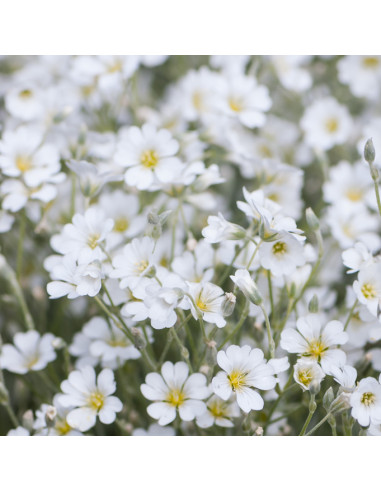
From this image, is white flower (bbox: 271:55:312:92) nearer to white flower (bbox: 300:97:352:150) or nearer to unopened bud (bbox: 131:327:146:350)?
white flower (bbox: 300:97:352:150)

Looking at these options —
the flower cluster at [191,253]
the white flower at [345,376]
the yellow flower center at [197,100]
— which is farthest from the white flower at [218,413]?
the yellow flower center at [197,100]

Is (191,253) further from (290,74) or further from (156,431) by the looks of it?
(290,74)

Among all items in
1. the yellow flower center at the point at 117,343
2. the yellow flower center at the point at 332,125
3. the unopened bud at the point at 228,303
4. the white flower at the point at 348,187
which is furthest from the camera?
the yellow flower center at the point at 332,125

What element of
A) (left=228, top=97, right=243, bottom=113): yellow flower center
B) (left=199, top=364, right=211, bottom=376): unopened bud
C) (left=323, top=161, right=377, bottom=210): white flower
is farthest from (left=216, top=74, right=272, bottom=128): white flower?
(left=199, top=364, right=211, bottom=376): unopened bud

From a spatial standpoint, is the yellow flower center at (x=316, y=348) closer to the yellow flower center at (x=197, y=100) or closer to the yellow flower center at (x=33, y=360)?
the yellow flower center at (x=33, y=360)

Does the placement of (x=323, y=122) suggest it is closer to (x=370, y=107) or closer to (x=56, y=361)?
(x=370, y=107)

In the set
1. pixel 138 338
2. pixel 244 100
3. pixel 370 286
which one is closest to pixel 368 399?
pixel 370 286
